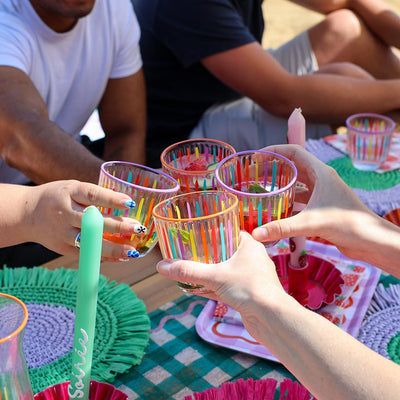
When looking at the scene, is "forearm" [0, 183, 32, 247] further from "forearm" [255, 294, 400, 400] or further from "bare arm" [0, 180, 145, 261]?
"forearm" [255, 294, 400, 400]

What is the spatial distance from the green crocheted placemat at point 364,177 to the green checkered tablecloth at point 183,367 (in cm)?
63

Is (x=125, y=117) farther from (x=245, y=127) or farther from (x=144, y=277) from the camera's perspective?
(x=144, y=277)

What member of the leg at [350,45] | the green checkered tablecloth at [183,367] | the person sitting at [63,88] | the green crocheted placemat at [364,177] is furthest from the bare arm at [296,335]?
the leg at [350,45]

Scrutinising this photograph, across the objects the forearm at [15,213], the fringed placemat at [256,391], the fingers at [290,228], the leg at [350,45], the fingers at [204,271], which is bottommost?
the leg at [350,45]

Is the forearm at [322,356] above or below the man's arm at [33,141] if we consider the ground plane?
above

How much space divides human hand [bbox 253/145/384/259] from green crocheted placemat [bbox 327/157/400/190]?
21.2 inches

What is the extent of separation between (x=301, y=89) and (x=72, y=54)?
0.79 m

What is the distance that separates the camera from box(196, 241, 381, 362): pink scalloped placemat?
2.92 feet

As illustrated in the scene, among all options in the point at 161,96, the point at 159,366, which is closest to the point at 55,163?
the point at 159,366

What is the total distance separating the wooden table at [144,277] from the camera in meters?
1.01

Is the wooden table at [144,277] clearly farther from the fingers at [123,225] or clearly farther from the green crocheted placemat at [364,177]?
the green crocheted placemat at [364,177]

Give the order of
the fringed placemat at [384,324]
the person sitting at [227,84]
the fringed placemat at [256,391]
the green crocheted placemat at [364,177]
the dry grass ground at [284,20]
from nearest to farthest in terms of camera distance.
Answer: the fringed placemat at [256,391]
the fringed placemat at [384,324]
the green crocheted placemat at [364,177]
the person sitting at [227,84]
the dry grass ground at [284,20]

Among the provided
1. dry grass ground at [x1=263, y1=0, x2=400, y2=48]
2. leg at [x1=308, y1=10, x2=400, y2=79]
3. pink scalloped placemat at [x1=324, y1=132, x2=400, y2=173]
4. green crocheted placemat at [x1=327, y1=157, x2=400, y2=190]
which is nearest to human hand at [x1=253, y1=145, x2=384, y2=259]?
green crocheted placemat at [x1=327, y1=157, x2=400, y2=190]

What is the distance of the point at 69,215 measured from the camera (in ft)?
2.65
